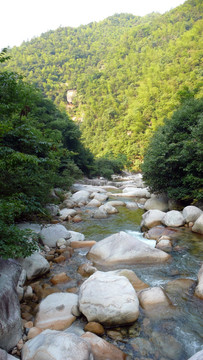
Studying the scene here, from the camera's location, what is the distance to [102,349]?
9.89 feet

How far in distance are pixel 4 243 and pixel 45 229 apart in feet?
13.1

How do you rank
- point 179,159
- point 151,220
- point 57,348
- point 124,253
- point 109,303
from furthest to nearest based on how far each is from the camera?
point 179,159
point 151,220
point 124,253
point 109,303
point 57,348

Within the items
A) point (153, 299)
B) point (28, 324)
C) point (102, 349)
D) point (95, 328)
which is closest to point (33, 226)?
point (28, 324)

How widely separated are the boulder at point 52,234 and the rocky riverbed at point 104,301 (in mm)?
31

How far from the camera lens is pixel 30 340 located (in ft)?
9.86

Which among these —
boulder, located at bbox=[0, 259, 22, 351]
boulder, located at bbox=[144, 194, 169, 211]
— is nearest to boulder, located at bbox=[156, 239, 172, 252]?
boulder, located at bbox=[0, 259, 22, 351]

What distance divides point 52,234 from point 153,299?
3.94 meters

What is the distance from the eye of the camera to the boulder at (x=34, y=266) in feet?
15.9

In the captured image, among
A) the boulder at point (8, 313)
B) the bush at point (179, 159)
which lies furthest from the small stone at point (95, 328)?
the bush at point (179, 159)

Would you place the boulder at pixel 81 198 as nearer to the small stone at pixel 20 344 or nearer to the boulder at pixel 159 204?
the boulder at pixel 159 204

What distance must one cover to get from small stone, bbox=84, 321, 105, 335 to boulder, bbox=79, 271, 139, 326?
3.0 inches

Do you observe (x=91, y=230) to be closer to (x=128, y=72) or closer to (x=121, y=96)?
(x=121, y=96)

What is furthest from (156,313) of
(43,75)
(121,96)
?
(43,75)

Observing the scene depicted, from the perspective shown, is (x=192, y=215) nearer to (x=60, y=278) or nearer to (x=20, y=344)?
(x=60, y=278)
